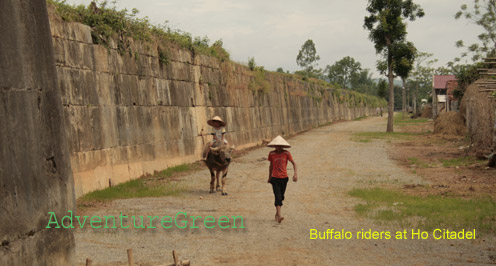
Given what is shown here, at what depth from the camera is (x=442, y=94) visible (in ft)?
208

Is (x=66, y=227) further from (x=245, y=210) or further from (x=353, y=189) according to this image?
(x=353, y=189)

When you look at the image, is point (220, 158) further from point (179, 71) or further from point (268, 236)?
point (179, 71)

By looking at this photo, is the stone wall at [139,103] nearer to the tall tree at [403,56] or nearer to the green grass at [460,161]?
the green grass at [460,161]

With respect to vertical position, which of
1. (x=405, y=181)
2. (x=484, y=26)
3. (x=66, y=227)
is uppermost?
(x=484, y=26)

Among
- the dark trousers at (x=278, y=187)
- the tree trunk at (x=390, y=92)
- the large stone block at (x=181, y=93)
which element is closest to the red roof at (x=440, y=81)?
the tree trunk at (x=390, y=92)

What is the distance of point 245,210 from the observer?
10.2 meters

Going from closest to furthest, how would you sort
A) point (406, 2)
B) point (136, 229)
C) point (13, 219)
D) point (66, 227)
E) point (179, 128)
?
point (13, 219) → point (66, 227) → point (136, 229) → point (179, 128) → point (406, 2)

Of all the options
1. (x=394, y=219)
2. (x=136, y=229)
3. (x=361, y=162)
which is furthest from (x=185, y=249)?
(x=361, y=162)

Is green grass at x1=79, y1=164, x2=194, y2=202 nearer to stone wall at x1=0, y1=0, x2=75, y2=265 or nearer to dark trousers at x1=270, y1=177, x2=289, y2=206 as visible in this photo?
dark trousers at x1=270, y1=177, x2=289, y2=206

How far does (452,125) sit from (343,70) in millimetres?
75013

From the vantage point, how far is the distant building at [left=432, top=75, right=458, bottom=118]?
45.3 m

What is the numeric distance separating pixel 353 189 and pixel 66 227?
825 centimetres

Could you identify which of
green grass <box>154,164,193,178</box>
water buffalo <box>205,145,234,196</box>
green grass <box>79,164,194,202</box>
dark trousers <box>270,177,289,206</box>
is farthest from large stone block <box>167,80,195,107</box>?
dark trousers <box>270,177,289,206</box>

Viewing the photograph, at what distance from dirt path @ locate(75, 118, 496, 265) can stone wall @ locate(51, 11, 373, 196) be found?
5.64 ft
